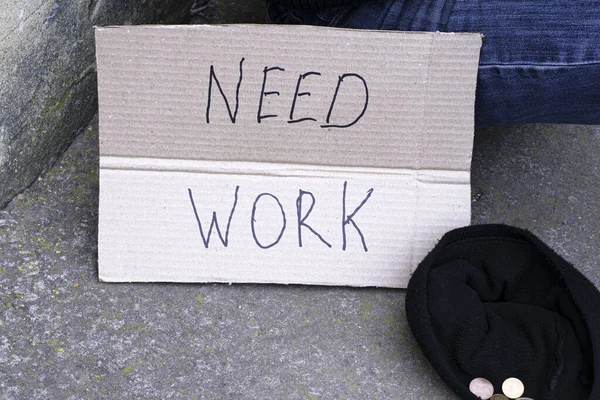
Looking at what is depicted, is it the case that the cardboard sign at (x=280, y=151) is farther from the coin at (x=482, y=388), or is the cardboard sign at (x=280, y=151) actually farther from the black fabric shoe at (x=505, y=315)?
the coin at (x=482, y=388)

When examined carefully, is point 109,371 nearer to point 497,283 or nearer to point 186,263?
point 186,263

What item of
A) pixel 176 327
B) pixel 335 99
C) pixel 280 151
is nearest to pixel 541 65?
pixel 335 99

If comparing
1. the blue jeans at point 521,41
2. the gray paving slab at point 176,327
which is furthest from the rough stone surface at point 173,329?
the blue jeans at point 521,41

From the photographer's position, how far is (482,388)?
50.8 inches

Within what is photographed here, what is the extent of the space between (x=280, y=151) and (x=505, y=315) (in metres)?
0.51

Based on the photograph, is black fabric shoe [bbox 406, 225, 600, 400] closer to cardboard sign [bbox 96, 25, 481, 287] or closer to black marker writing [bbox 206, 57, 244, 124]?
cardboard sign [bbox 96, 25, 481, 287]

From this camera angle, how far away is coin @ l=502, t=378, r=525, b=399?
4.18 ft

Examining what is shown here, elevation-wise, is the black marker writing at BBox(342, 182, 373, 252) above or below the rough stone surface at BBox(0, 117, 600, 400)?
above

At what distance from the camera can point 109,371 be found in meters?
1.32

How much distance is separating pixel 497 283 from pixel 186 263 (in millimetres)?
577

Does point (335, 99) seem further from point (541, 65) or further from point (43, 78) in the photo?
point (43, 78)

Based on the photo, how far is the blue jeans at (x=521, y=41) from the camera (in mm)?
Result: 1427

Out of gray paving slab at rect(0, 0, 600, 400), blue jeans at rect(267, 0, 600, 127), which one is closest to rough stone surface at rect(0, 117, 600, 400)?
gray paving slab at rect(0, 0, 600, 400)

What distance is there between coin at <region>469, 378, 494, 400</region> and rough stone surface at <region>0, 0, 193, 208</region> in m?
0.97
